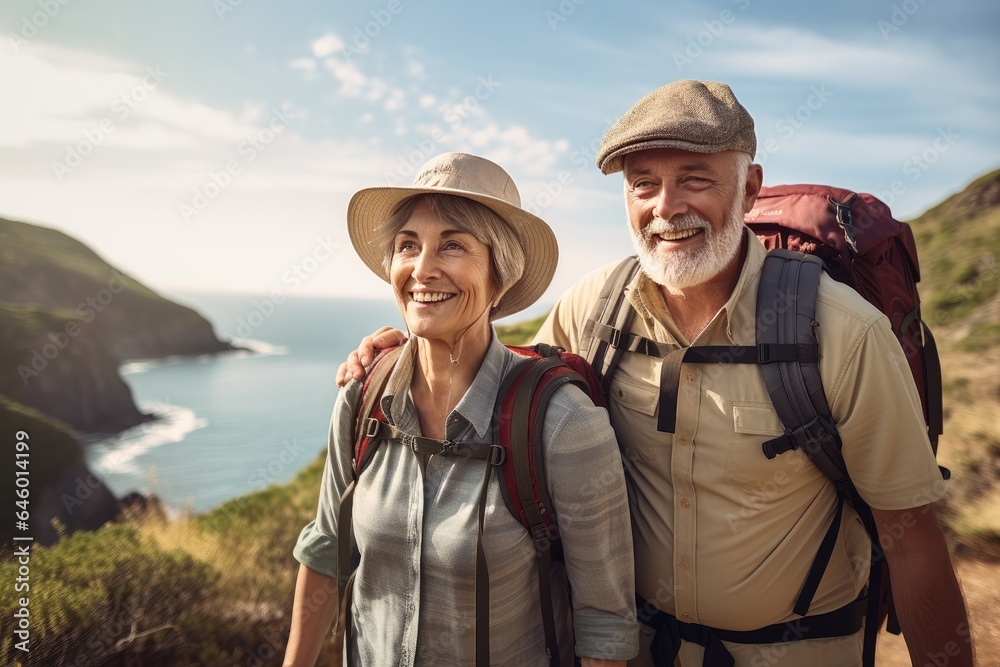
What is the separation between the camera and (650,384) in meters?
2.49

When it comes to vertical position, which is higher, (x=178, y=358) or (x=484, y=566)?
(x=484, y=566)

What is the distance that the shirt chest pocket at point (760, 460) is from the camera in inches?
88.8

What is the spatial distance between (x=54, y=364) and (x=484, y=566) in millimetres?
43078

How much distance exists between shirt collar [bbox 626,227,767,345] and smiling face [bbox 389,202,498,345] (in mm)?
811

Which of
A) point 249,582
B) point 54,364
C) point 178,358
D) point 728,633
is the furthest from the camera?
point 178,358

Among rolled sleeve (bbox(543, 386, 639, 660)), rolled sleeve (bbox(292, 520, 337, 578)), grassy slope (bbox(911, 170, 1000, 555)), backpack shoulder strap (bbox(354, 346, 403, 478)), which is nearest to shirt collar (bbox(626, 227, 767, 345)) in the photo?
rolled sleeve (bbox(543, 386, 639, 660))

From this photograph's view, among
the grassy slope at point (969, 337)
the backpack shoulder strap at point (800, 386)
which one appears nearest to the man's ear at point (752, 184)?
the backpack shoulder strap at point (800, 386)

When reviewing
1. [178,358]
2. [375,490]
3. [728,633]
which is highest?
[375,490]

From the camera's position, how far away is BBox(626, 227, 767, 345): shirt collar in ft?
7.83

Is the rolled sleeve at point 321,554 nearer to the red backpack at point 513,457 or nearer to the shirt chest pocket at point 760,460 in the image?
the red backpack at point 513,457

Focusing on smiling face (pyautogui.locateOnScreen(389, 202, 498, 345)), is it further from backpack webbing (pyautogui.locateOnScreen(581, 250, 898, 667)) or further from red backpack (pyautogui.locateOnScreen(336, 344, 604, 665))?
backpack webbing (pyautogui.locateOnScreen(581, 250, 898, 667))

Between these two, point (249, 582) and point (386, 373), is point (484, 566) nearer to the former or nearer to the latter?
point (386, 373)

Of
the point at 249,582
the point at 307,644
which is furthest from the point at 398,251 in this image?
the point at 249,582

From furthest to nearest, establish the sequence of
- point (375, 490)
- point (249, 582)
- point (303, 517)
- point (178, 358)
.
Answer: point (178, 358) → point (303, 517) → point (249, 582) → point (375, 490)
